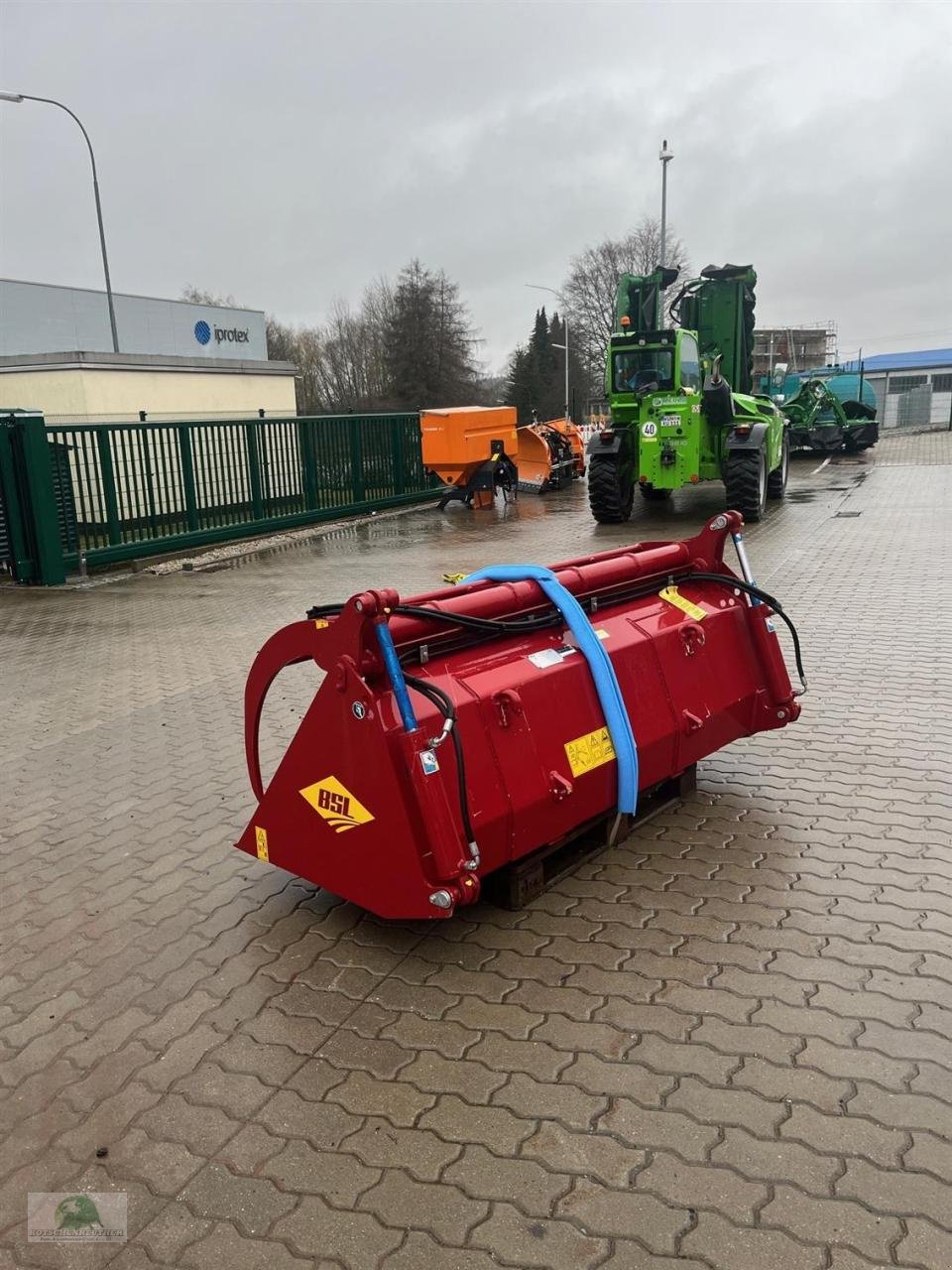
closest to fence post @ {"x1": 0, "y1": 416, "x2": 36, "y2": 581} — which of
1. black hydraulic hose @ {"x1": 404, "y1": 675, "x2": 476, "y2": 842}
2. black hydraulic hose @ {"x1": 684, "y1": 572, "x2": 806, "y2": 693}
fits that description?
black hydraulic hose @ {"x1": 684, "y1": 572, "x2": 806, "y2": 693}

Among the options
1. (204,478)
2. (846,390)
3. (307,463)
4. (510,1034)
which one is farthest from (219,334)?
(510,1034)

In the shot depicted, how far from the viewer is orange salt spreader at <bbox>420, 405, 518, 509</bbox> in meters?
16.7

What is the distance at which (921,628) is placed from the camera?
7145 mm

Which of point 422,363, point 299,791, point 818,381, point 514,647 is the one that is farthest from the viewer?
point 422,363

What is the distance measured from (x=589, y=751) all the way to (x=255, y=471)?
39.4ft

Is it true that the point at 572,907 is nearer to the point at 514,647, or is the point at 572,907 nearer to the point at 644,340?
the point at 514,647

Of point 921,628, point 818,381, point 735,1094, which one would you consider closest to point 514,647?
point 735,1094

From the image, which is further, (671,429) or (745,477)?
(671,429)

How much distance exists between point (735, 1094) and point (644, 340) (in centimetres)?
1189

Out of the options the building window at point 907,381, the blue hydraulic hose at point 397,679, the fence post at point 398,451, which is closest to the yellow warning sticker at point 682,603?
the blue hydraulic hose at point 397,679

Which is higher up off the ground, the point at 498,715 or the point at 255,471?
the point at 255,471

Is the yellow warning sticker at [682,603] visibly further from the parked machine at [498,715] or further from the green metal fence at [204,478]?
the green metal fence at [204,478]

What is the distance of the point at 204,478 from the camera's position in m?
13.4
